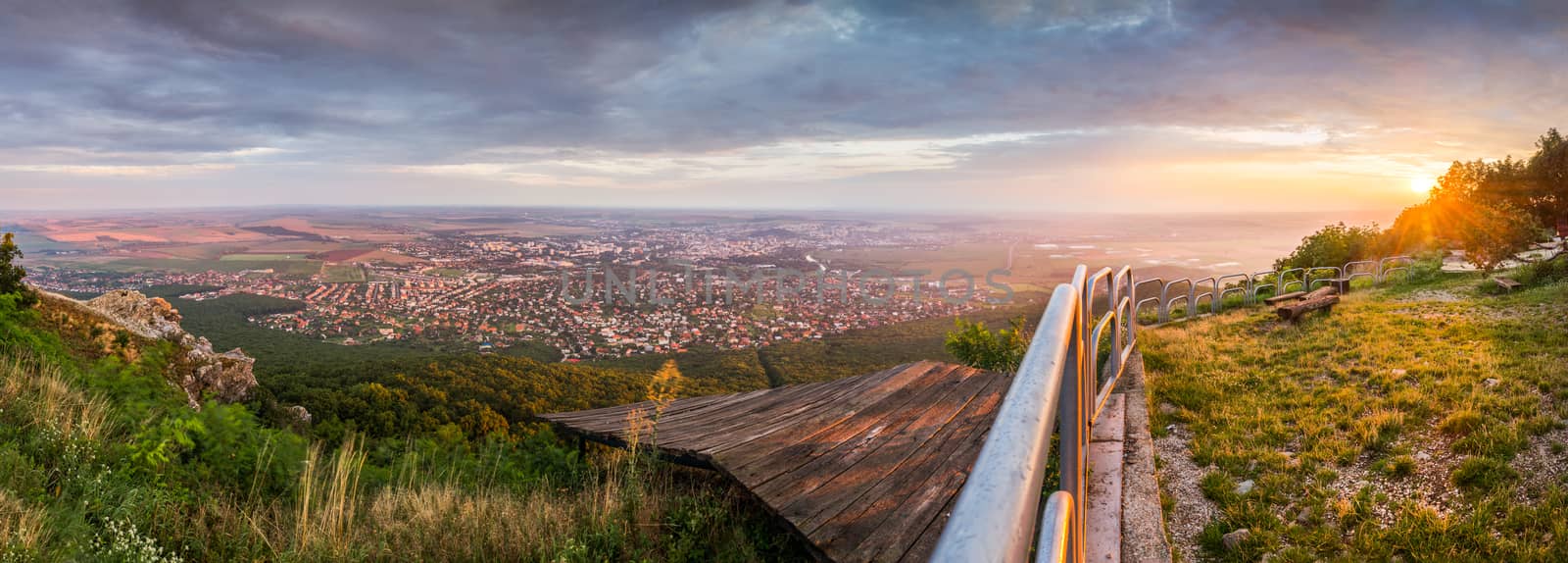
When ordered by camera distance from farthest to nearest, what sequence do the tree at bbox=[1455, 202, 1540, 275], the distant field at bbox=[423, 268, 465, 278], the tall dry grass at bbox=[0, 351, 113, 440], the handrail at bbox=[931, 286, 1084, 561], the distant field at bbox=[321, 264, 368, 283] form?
the distant field at bbox=[423, 268, 465, 278] → the distant field at bbox=[321, 264, 368, 283] → the tree at bbox=[1455, 202, 1540, 275] → the tall dry grass at bbox=[0, 351, 113, 440] → the handrail at bbox=[931, 286, 1084, 561]

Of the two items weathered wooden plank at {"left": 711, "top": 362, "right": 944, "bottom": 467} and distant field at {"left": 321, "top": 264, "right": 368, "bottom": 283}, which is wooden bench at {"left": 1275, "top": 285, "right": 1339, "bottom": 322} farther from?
distant field at {"left": 321, "top": 264, "right": 368, "bottom": 283}

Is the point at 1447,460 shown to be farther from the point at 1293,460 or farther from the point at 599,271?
the point at 599,271

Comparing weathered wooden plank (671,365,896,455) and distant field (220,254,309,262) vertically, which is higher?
weathered wooden plank (671,365,896,455)

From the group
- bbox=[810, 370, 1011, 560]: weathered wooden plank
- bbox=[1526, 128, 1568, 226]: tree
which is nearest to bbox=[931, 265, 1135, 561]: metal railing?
bbox=[810, 370, 1011, 560]: weathered wooden plank

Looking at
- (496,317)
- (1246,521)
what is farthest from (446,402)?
(496,317)

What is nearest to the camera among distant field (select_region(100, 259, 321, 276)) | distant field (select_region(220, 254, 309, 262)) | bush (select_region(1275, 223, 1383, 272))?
bush (select_region(1275, 223, 1383, 272))

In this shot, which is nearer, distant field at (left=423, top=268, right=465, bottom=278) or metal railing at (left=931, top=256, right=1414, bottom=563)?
metal railing at (left=931, top=256, right=1414, bottom=563)
